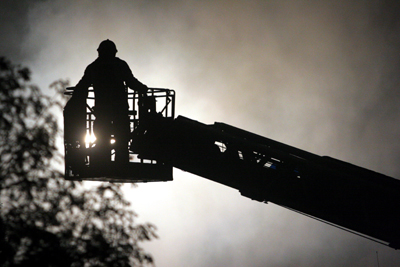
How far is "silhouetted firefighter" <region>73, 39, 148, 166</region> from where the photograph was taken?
8914mm

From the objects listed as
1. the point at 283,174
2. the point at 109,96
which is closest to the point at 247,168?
the point at 283,174

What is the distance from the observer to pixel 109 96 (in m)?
9.09

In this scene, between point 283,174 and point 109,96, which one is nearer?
point 283,174

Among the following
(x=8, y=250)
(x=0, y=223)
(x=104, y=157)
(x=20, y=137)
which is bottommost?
(x=8, y=250)

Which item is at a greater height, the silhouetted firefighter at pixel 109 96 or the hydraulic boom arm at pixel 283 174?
the silhouetted firefighter at pixel 109 96

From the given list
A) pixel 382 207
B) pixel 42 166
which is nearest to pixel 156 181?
pixel 42 166

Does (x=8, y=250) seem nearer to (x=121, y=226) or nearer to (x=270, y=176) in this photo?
(x=121, y=226)

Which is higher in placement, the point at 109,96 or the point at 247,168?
the point at 109,96

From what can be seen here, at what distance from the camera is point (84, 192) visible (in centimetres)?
641

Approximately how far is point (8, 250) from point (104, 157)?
334 cm

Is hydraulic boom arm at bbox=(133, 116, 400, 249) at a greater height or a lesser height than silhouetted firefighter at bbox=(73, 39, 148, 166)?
lesser

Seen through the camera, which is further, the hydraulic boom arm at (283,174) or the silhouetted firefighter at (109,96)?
the silhouetted firefighter at (109,96)

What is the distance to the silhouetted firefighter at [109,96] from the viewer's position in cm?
891

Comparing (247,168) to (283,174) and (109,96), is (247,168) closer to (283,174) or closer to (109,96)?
(283,174)
